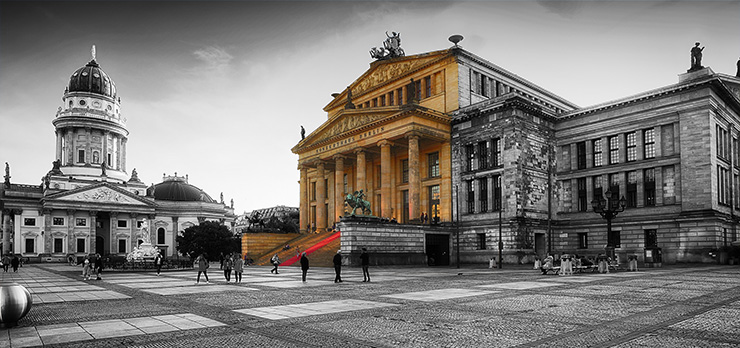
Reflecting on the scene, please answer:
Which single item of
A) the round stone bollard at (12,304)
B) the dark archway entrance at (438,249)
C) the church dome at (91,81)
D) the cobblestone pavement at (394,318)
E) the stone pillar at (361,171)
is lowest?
the dark archway entrance at (438,249)

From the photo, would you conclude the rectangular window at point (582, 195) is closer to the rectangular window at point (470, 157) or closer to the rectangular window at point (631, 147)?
the rectangular window at point (631, 147)

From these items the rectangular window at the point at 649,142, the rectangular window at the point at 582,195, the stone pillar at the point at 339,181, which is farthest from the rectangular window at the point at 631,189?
the stone pillar at the point at 339,181

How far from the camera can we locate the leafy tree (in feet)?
277

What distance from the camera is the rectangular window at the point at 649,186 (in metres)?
47.3

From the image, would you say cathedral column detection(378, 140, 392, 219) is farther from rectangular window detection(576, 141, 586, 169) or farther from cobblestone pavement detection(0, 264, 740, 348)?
cobblestone pavement detection(0, 264, 740, 348)

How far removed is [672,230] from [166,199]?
103 metres

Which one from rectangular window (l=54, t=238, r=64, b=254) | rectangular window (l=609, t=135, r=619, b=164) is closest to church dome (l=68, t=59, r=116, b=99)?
A: rectangular window (l=54, t=238, r=64, b=254)

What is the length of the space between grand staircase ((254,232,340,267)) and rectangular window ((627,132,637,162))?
27924 mm

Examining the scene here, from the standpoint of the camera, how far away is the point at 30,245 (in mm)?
93188

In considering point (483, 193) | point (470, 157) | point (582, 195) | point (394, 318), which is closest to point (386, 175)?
point (470, 157)

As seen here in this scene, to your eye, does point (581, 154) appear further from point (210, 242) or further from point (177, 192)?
point (177, 192)

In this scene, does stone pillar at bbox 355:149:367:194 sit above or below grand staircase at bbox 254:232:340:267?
above

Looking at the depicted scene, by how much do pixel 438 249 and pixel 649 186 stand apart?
19586 mm

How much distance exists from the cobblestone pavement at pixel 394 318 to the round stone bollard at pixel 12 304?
31 cm
